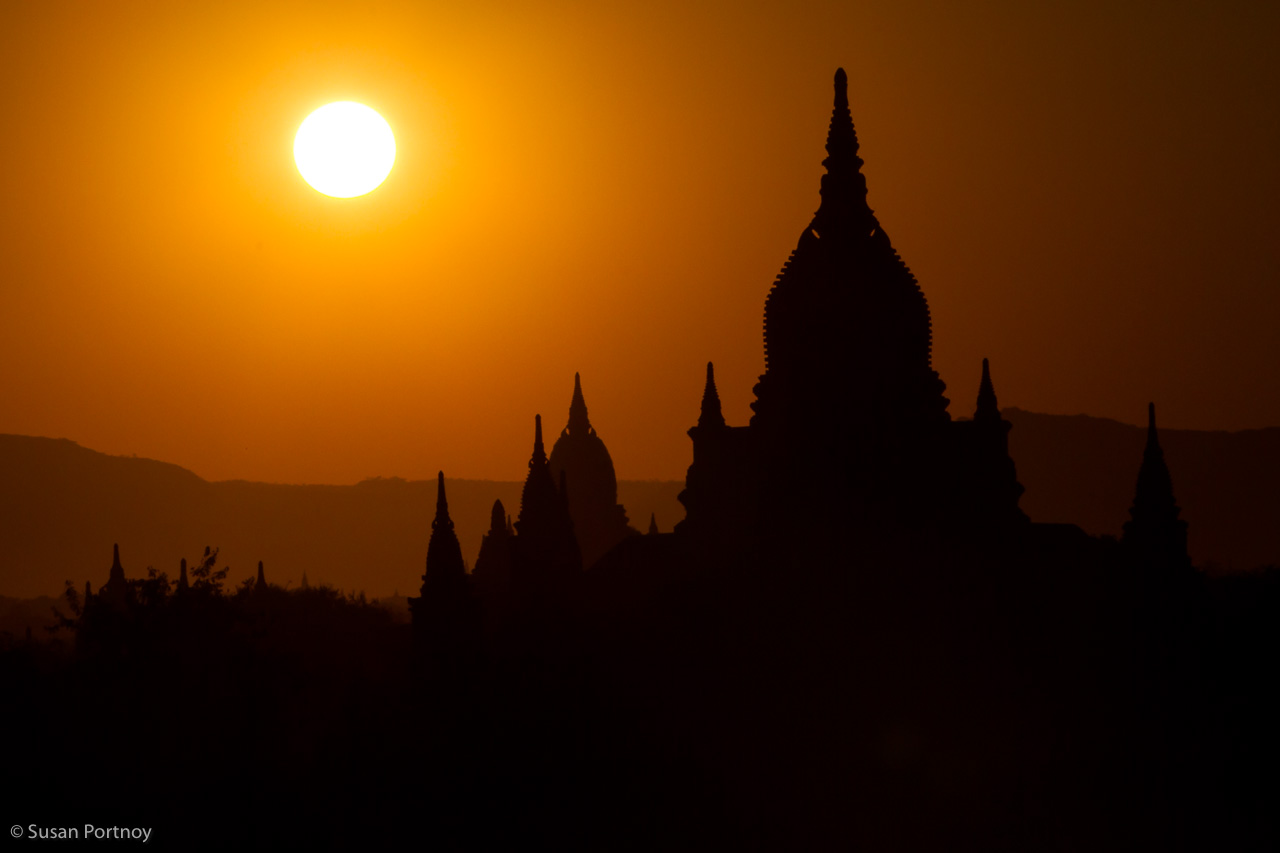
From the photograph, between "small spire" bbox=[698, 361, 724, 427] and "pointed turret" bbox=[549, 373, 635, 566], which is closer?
"small spire" bbox=[698, 361, 724, 427]

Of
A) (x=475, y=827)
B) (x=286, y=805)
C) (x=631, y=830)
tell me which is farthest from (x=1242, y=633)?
(x=286, y=805)

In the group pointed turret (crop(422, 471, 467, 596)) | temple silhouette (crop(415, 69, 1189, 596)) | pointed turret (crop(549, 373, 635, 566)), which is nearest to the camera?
temple silhouette (crop(415, 69, 1189, 596))

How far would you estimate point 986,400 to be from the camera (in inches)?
1831

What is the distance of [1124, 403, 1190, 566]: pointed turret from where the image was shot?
4219cm

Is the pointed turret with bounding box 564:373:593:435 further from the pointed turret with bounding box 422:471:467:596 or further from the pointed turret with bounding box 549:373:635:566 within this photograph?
the pointed turret with bounding box 422:471:467:596

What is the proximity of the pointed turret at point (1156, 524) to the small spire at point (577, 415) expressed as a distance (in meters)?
46.1

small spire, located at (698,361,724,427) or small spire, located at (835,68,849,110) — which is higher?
small spire, located at (835,68,849,110)

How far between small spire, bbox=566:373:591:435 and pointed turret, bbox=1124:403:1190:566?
46.1m

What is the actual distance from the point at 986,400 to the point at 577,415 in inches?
1666

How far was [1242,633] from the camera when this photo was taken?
44.0 metres

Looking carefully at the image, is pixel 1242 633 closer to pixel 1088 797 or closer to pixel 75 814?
pixel 1088 797

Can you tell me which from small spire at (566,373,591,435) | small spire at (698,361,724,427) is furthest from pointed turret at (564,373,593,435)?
small spire at (698,361,724,427)

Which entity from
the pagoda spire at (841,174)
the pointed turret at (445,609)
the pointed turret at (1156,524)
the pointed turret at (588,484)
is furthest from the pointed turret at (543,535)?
the pointed turret at (588,484)

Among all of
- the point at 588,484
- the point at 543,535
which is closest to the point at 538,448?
the point at 543,535
